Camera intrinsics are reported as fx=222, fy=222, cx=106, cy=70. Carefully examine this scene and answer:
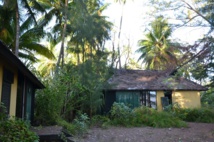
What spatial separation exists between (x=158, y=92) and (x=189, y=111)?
2.80 meters

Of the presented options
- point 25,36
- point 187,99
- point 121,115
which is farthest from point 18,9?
point 187,99

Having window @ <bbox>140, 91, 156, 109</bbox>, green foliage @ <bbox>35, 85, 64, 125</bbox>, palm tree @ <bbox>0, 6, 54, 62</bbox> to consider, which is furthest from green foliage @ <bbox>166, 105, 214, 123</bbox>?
palm tree @ <bbox>0, 6, 54, 62</bbox>

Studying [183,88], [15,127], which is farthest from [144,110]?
[15,127]

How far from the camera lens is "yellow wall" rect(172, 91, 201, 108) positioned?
16.7 m

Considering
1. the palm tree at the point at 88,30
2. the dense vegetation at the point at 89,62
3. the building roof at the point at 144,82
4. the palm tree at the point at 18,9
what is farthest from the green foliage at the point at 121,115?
the palm tree at the point at 18,9

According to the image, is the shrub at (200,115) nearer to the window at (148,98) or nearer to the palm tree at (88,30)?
the window at (148,98)

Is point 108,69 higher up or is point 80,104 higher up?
point 108,69

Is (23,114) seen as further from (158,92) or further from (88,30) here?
(158,92)

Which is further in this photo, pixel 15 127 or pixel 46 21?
pixel 46 21

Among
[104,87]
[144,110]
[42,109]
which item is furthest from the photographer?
[104,87]

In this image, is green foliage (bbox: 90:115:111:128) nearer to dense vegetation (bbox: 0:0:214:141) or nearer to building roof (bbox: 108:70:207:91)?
dense vegetation (bbox: 0:0:214:141)

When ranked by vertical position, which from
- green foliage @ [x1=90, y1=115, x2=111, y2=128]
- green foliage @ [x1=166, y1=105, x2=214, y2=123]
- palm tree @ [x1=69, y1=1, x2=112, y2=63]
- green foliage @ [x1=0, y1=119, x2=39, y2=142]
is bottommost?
green foliage @ [x1=90, y1=115, x2=111, y2=128]

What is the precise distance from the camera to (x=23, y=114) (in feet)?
25.4

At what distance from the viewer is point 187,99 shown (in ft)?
55.1
